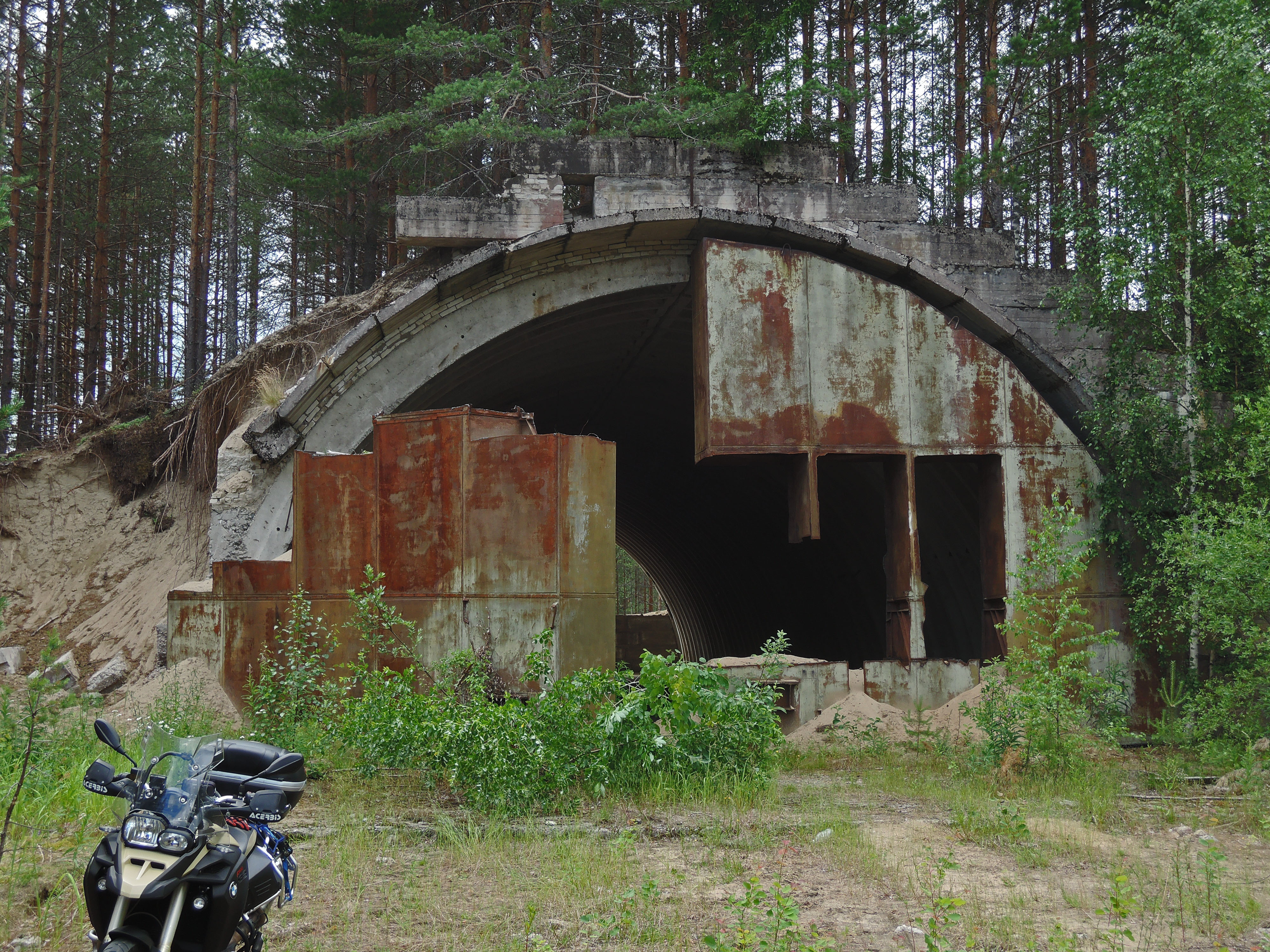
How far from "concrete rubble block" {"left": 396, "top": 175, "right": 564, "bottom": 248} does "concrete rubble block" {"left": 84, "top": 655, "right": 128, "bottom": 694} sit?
6056 millimetres

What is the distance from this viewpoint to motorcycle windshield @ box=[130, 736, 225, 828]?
9.70 ft

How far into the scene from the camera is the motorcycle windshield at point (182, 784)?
2.96 meters

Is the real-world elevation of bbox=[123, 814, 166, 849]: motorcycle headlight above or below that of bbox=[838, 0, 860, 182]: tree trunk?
below

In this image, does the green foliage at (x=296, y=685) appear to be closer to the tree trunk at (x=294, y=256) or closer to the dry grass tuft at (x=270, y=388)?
the dry grass tuft at (x=270, y=388)

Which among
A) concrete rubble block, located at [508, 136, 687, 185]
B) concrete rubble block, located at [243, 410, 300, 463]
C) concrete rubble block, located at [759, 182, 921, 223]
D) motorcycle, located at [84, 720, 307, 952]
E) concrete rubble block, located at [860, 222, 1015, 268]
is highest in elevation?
concrete rubble block, located at [508, 136, 687, 185]

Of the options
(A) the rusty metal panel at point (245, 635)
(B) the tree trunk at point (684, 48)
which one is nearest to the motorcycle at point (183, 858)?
(A) the rusty metal panel at point (245, 635)

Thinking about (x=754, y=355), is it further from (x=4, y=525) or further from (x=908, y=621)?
(x=4, y=525)

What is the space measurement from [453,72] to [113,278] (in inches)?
432

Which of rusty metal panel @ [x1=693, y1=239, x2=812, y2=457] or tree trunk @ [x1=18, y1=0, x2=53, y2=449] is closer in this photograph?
rusty metal panel @ [x1=693, y1=239, x2=812, y2=457]

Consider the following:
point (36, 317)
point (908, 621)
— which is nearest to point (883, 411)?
point (908, 621)

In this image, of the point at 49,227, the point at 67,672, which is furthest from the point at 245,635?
the point at 49,227

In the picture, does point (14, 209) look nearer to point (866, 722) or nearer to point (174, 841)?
point (866, 722)

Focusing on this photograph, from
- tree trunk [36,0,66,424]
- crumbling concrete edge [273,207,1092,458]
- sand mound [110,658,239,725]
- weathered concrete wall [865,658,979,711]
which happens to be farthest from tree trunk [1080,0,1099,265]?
tree trunk [36,0,66,424]

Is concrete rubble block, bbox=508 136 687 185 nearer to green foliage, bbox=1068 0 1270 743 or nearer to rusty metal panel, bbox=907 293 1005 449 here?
rusty metal panel, bbox=907 293 1005 449
